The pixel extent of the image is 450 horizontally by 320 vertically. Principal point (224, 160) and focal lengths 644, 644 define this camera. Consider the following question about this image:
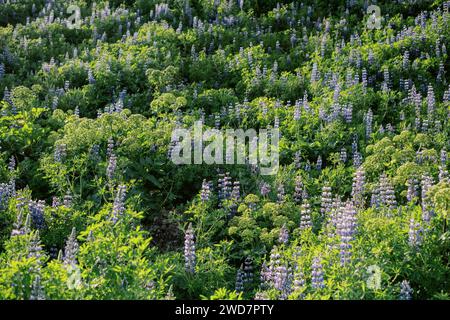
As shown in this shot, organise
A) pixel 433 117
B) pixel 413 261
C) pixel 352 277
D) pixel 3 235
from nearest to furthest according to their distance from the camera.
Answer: pixel 352 277, pixel 413 261, pixel 3 235, pixel 433 117

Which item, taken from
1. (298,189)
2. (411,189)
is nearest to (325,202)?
(298,189)

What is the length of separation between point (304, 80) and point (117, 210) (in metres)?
5.45

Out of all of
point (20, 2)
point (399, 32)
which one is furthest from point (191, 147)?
point (20, 2)

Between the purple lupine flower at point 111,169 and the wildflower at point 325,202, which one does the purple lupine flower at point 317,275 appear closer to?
the wildflower at point 325,202

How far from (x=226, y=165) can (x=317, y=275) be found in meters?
3.17

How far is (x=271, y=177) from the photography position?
8.10 meters

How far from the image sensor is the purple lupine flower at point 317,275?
5.31m

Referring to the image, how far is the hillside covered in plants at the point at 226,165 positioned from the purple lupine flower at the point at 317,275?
18 millimetres

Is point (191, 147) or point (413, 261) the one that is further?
point (191, 147)

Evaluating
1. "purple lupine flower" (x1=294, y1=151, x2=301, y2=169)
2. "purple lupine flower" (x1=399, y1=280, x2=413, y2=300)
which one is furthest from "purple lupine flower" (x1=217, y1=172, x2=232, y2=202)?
"purple lupine flower" (x1=399, y1=280, x2=413, y2=300)

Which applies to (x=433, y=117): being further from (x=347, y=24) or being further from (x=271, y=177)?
(x=347, y=24)

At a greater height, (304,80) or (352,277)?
(304,80)

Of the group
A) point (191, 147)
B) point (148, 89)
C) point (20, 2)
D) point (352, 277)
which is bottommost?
point (352, 277)

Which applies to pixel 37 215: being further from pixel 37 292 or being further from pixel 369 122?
pixel 369 122
